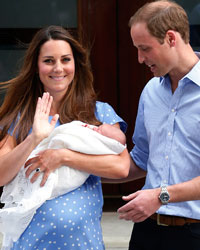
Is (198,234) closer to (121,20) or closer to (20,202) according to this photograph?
(20,202)

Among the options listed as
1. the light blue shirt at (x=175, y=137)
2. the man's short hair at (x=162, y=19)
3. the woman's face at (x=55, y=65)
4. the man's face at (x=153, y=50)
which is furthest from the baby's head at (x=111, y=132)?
the man's short hair at (x=162, y=19)

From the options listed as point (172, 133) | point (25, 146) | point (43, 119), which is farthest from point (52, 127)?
point (172, 133)

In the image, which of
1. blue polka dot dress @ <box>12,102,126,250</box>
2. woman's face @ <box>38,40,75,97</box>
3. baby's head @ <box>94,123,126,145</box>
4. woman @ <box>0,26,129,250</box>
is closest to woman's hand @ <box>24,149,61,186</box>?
woman @ <box>0,26,129,250</box>

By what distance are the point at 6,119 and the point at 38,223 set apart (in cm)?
55

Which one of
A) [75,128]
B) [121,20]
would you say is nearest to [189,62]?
[75,128]

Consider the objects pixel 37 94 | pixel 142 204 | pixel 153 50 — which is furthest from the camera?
pixel 37 94

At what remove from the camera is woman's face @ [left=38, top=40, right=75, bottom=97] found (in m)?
2.80

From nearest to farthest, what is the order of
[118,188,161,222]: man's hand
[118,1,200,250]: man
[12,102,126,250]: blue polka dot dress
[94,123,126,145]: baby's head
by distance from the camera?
[118,188,161,222]: man's hand < [118,1,200,250]: man < [12,102,126,250]: blue polka dot dress < [94,123,126,145]: baby's head

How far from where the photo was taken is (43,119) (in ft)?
8.82

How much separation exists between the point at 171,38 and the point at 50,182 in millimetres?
836

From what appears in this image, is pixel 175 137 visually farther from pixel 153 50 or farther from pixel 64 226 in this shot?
pixel 64 226

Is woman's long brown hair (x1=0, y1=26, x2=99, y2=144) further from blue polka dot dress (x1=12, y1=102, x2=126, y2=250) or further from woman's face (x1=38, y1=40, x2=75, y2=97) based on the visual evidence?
blue polka dot dress (x1=12, y1=102, x2=126, y2=250)

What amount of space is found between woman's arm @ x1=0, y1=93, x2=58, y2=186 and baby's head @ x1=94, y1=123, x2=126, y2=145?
8.8 inches

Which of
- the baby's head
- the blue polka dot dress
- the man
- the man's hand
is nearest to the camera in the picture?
the man's hand
